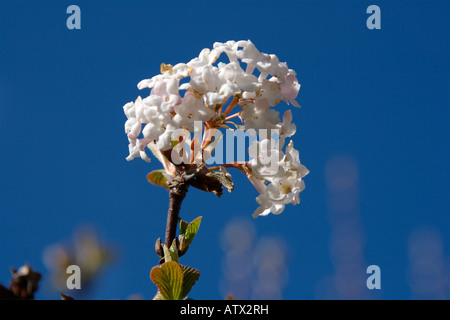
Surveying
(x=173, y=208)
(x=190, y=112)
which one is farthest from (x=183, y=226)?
(x=190, y=112)

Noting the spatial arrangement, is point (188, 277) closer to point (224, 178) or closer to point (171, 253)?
point (171, 253)

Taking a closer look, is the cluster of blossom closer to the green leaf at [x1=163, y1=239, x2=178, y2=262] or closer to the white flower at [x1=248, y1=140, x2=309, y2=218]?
the white flower at [x1=248, y1=140, x2=309, y2=218]

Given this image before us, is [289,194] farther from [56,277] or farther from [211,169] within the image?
[56,277]

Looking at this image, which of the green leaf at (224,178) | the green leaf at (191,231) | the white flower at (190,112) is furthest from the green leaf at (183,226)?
the white flower at (190,112)

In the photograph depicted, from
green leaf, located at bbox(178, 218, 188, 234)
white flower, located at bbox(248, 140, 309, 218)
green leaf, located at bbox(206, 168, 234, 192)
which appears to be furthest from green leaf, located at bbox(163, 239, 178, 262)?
white flower, located at bbox(248, 140, 309, 218)

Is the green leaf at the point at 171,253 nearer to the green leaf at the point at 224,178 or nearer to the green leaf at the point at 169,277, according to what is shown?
the green leaf at the point at 169,277

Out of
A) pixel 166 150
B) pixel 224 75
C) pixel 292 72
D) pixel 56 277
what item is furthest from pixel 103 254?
pixel 292 72
